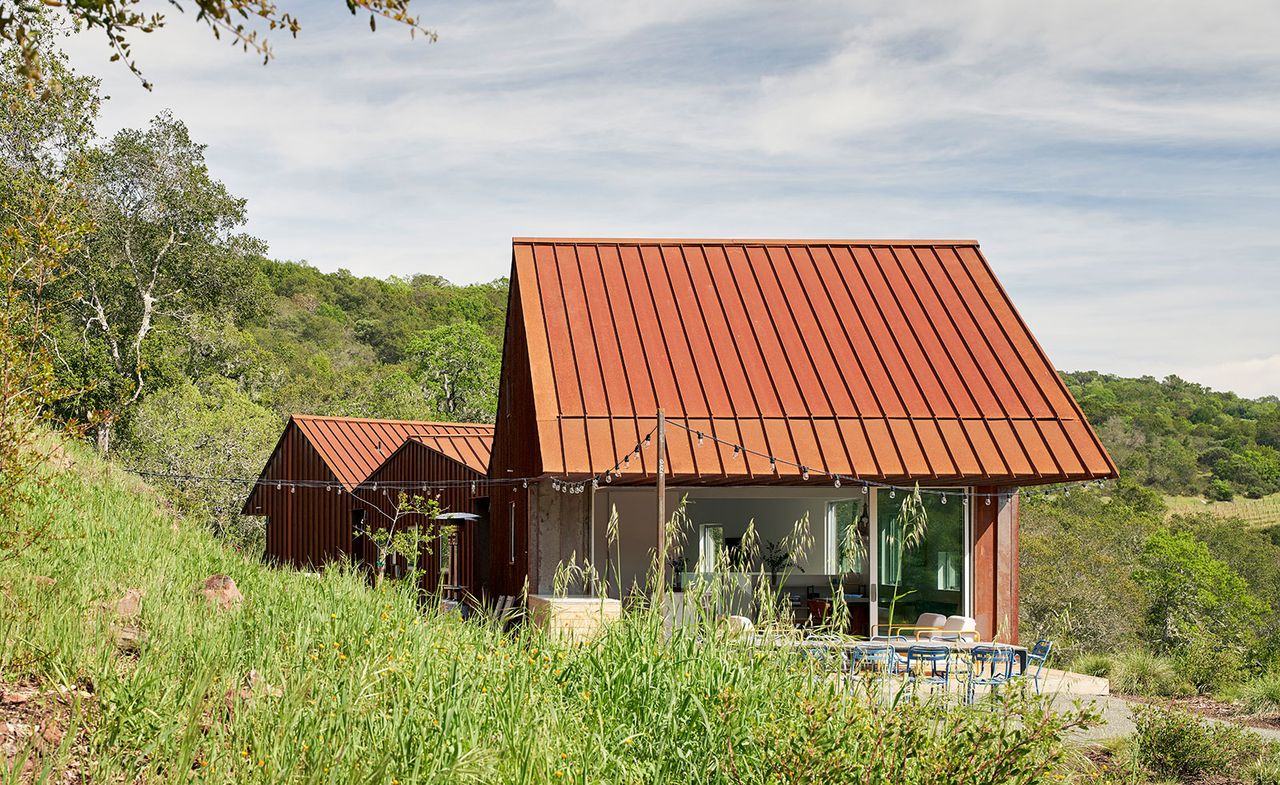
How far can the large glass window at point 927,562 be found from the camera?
52.1 feet

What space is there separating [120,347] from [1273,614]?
35.1 metres

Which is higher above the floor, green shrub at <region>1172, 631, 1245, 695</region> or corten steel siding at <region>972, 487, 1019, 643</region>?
corten steel siding at <region>972, 487, 1019, 643</region>

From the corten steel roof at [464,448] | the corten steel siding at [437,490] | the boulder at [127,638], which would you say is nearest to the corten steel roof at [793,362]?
the corten steel siding at [437,490]

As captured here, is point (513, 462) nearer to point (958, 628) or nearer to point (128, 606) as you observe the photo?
point (958, 628)

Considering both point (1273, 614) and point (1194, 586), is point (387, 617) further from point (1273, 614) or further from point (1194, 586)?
point (1273, 614)

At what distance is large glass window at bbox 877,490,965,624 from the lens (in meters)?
15.9

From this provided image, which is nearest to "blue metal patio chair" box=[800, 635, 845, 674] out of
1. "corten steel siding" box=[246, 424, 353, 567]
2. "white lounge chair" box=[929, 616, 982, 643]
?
"white lounge chair" box=[929, 616, 982, 643]

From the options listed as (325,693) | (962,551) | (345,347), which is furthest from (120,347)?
(325,693)

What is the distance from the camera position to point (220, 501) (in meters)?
33.6

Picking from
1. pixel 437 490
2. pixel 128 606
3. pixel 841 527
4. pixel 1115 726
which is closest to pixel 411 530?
pixel 437 490

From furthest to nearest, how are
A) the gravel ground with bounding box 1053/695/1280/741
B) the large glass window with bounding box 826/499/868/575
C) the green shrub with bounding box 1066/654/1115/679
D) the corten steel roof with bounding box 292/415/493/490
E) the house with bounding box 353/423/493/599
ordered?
the corten steel roof with bounding box 292/415/493/490
the house with bounding box 353/423/493/599
the green shrub with bounding box 1066/654/1115/679
the large glass window with bounding box 826/499/868/575
the gravel ground with bounding box 1053/695/1280/741

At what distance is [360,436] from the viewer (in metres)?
29.7

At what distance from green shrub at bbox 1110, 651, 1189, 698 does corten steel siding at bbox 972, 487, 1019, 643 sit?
1496 millimetres

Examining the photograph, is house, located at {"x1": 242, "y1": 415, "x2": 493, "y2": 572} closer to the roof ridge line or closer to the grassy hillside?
the roof ridge line
